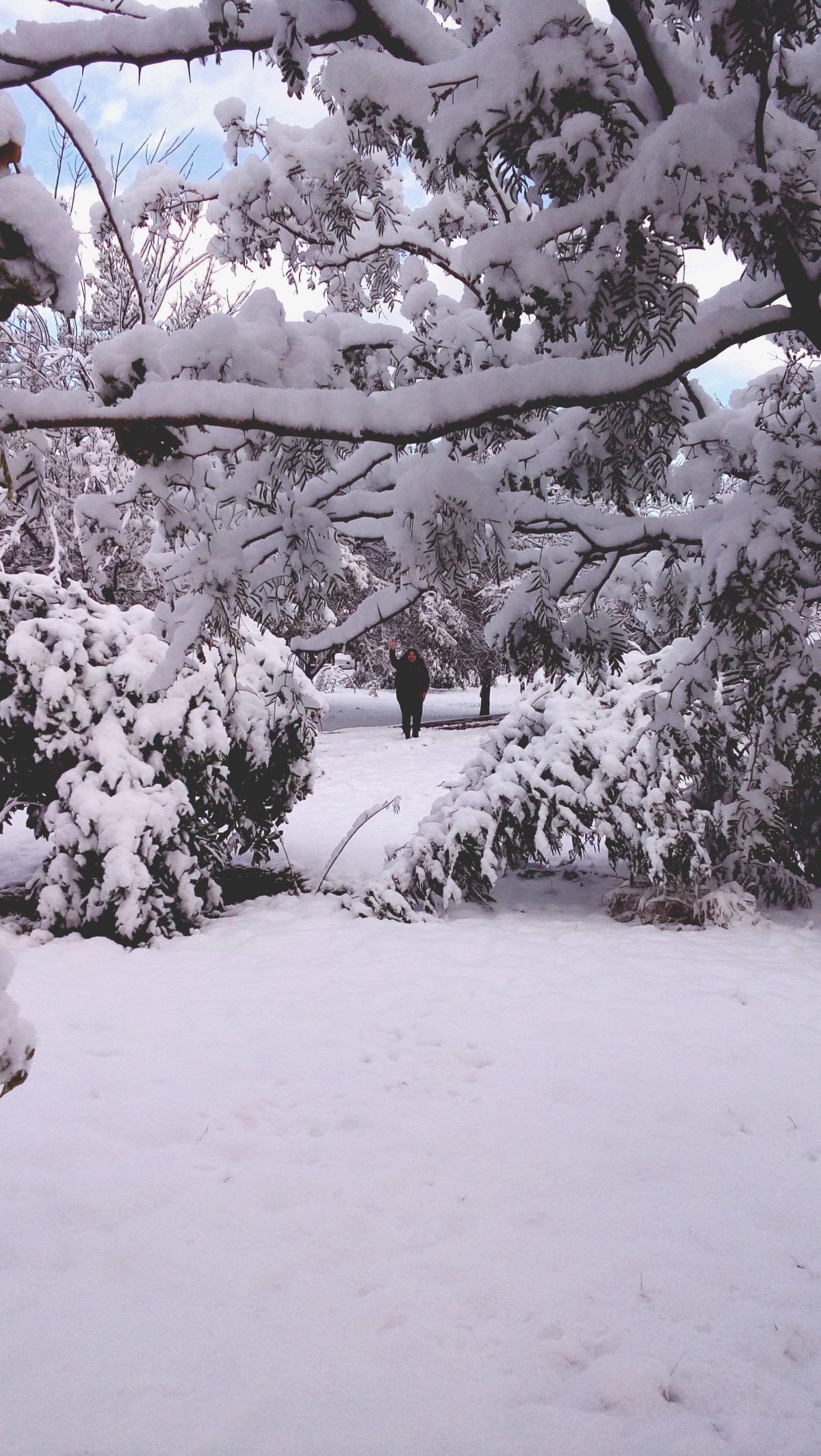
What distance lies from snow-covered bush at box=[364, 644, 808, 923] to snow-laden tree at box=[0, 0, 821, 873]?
2229 millimetres

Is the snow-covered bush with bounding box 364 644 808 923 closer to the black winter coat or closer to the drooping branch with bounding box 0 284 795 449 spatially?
the drooping branch with bounding box 0 284 795 449

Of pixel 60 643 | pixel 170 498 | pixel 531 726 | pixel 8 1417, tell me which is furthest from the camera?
pixel 531 726

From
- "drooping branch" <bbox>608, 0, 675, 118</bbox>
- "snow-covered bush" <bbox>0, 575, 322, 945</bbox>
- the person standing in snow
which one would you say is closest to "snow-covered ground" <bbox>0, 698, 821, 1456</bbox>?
"snow-covered bush" <bbox>0, 575, 322, 945</bbox>

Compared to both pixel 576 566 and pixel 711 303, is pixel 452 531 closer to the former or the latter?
pixel 576 566

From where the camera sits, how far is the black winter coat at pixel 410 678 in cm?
1512

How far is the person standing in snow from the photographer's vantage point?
1508 centimetres

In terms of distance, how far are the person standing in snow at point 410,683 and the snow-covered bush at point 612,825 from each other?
29.3 ft

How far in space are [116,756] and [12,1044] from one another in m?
4.30

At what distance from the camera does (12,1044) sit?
1132 millimetres

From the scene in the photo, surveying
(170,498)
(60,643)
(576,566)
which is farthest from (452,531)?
(60,643)

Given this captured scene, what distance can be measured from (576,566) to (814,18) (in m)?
1.60

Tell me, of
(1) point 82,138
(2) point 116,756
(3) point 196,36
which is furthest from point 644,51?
(2) point 116,756

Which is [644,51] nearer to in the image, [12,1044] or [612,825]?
[12,1044]

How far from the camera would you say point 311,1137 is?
3221 millimetres
